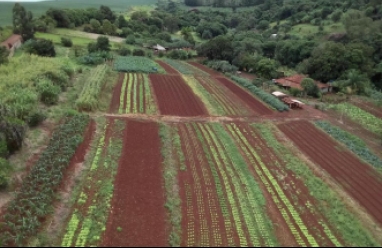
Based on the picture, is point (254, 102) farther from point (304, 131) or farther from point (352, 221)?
point (352, 221)

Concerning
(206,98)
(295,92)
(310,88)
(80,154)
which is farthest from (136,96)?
(310,88)

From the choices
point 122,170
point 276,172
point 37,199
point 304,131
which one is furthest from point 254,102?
point 37,199

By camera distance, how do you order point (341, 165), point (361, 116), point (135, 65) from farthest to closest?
point (135, 65) → point (361, 116) → point (341, 165)

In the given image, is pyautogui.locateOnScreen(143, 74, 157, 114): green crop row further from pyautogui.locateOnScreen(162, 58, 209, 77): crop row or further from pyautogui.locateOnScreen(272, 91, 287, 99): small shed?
pyautogui.locateOnScreen(272, 91, 287, 99): small shed

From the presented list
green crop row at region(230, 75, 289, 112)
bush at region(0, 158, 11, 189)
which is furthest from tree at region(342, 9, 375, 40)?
bush at region(0, 158, 11, 189)

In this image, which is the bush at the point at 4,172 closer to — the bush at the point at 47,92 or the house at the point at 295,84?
the bush at the point at 47,92

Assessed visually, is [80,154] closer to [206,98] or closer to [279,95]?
[206,98]
